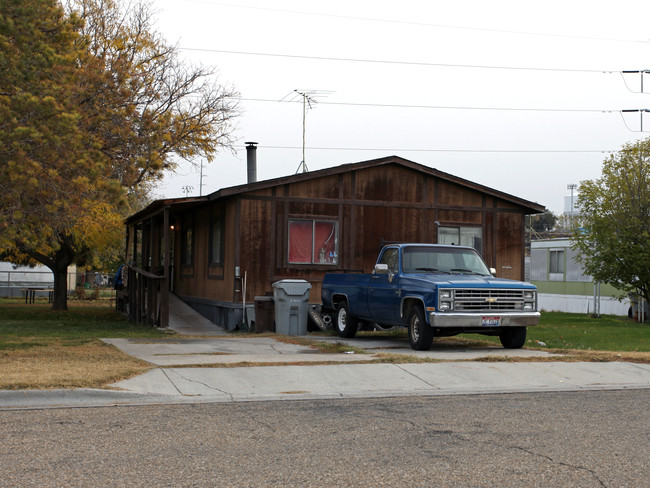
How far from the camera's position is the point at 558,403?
368 inches

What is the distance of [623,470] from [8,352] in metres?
9.74

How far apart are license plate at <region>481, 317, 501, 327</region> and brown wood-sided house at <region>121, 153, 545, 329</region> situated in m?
6.54

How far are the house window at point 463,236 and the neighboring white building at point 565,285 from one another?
9.65 m

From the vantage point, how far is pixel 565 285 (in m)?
33.3

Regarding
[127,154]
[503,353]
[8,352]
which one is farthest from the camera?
[127,154]

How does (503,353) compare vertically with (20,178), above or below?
below

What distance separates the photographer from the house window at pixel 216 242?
822 inches

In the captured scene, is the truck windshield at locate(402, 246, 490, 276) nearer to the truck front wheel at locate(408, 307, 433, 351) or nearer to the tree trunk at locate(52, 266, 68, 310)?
the truck front wheel at locate(408, 307, 433, 351)

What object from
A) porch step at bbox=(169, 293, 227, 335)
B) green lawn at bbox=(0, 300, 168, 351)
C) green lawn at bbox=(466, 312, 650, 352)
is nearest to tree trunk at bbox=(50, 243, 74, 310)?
green lawn at bbox=(0, 300, 168, 351)

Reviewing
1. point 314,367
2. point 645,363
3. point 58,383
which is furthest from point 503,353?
point 58,383

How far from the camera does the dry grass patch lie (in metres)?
9.46

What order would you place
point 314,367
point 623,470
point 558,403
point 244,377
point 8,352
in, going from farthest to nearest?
point 8,352 → point 314,367 → point 244,377 → point 558,403 → point 623,470

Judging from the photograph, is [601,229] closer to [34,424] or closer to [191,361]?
[191,361]

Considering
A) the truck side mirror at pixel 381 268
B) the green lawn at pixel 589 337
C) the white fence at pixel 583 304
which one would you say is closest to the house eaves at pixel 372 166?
the green lawn at pixel 589 337
